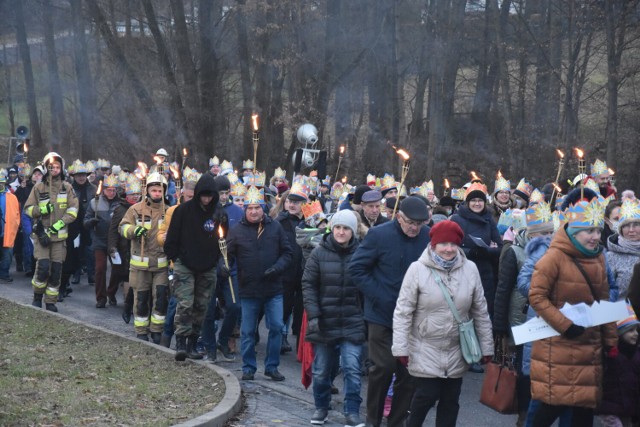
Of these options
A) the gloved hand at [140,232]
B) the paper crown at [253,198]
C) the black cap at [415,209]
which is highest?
the black cap at [415,209]

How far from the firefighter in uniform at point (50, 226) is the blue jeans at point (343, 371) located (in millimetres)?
6085

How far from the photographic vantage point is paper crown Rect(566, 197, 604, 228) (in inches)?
272

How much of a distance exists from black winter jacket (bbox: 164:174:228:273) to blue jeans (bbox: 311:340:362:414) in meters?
2.18

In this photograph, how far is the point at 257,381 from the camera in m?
10.2

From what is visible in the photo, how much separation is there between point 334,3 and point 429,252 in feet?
81.5

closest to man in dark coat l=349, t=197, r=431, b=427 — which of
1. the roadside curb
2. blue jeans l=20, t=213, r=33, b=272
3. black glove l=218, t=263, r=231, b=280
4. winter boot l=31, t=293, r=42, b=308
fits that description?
the roadside curb

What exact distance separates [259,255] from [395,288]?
98.4 inches

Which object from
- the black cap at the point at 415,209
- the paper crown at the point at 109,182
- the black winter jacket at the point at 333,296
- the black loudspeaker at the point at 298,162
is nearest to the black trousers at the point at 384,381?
the black winter jacket at the point at 333,296

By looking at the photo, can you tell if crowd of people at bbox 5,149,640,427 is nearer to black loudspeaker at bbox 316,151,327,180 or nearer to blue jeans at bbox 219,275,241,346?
blue jeans at bbox 219,275,241,346

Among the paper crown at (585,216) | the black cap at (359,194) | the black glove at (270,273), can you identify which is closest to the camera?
the paper crown at (585,216)

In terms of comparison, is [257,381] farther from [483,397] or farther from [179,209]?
[483,397]

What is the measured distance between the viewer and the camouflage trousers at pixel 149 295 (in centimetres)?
1145

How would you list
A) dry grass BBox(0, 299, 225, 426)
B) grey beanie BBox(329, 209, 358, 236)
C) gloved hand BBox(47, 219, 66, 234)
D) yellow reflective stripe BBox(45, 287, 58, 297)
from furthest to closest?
yellow reflective stripe BBox(45, 287, 58, 297), gloved hand BBox(47, 219, 66, 234), grey beanie BBox(329, 209, 358, 236), dry grass BBox(0, 299, 225, 426)

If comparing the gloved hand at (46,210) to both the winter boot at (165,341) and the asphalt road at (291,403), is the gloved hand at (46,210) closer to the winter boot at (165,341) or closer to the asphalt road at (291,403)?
the asphalt road at (291,403)
